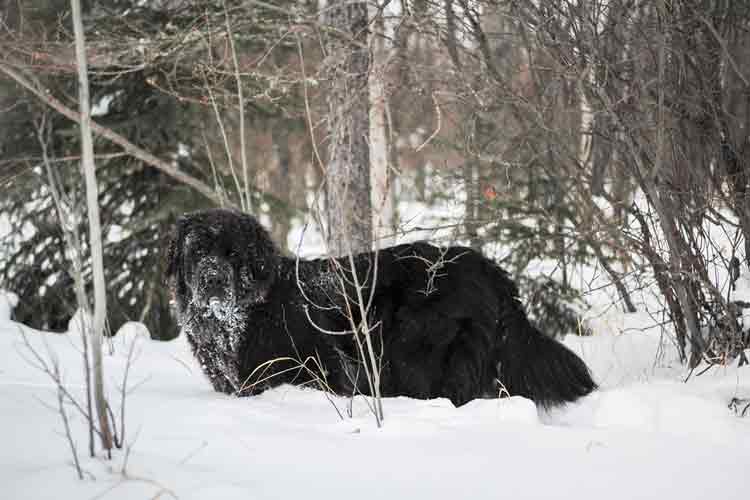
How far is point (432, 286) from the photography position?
4.38 metres

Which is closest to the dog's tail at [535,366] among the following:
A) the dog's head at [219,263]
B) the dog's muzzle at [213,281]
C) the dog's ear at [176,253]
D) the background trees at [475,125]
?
the background trees at [475,125]

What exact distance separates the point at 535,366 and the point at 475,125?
6.68 ft

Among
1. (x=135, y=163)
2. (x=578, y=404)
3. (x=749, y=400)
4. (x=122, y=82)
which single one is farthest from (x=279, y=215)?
(x=749, y=400)

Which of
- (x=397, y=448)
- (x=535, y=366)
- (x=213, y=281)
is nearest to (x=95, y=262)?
(x=397, y=448)

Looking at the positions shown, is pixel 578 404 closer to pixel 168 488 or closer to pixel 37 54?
pixel 168 488

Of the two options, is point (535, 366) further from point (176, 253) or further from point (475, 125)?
point (176, 253)

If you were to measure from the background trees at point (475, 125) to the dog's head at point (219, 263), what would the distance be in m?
0.70

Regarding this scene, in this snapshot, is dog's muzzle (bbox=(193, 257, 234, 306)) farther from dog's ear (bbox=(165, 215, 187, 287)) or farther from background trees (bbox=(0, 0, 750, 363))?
background trees (bbox=(0, 0, 750, 363))

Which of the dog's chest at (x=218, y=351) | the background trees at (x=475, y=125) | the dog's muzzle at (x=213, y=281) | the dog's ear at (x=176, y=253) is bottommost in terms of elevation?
the dog's chest at (x=218, y=351)

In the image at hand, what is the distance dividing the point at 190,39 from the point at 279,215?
2.51 meters

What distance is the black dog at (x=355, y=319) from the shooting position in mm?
4246

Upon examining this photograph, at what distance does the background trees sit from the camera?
156 inches

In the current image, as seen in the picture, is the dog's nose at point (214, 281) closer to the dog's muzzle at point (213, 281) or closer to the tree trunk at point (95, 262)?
the dog's muzzle at point (213, 281)

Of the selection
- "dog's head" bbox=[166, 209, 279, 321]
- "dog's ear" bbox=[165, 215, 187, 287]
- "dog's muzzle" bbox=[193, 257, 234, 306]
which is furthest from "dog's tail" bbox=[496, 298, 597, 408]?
"dog's ear" bbox=[165, 215, 187, 287]
